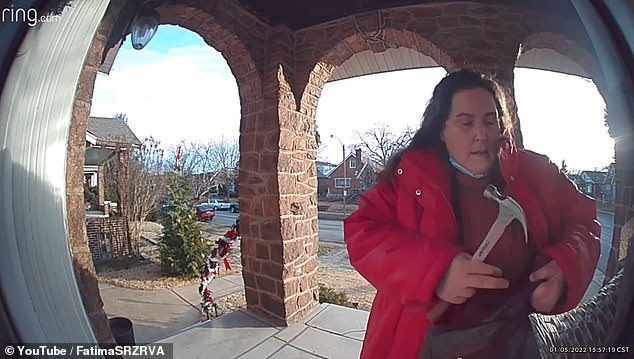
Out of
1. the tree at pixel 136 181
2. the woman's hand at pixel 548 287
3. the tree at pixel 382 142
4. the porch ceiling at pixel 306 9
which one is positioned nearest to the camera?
the woman's hand at pixel 548 287

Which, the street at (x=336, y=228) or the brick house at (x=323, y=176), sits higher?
the brick house at (x=323, y=176)

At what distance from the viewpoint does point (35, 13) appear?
23.1 inches

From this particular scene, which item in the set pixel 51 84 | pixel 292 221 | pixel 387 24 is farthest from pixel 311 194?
pixel 51 84

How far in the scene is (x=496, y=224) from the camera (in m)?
0.69

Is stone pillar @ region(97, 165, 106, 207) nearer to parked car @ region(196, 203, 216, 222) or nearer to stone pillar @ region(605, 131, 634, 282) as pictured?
parked car @ region(196, 203, 216, 222)

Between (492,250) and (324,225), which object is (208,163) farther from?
(492,250)

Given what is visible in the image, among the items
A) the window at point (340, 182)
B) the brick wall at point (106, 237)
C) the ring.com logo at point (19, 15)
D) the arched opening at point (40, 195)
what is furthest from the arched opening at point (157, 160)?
the window at point (340, 182)

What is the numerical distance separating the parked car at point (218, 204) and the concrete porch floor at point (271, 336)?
347 mm

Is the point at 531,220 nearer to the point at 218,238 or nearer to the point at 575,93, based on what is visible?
the point at 575,93

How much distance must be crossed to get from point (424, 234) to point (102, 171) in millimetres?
695

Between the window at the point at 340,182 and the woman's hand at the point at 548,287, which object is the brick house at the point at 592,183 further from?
the window at the point at 340,182

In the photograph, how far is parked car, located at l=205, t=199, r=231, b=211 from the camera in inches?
44.0

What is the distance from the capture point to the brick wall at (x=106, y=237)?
0.81 metres

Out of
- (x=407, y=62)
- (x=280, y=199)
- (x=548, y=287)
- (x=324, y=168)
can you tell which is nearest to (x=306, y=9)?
(x=407, y=62)
